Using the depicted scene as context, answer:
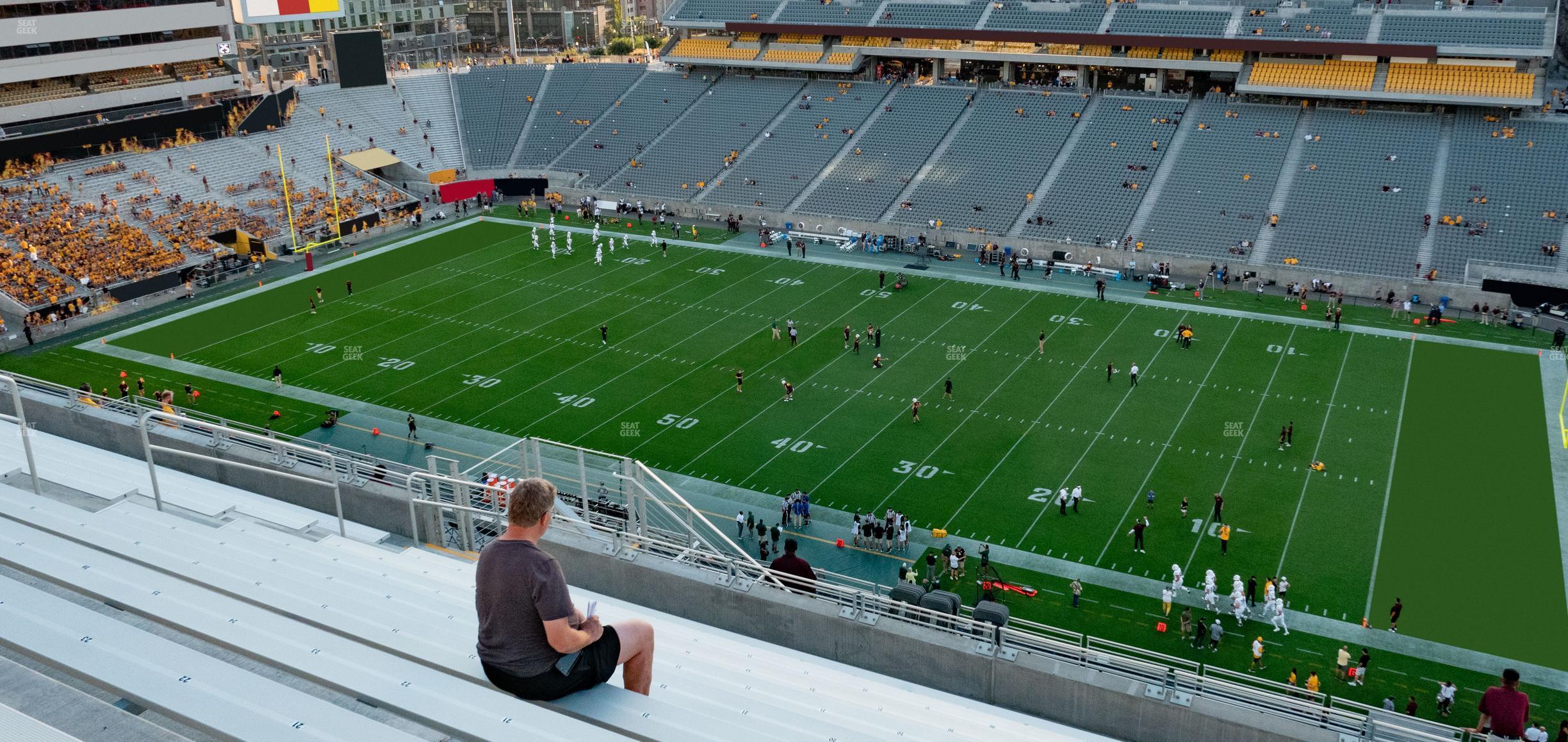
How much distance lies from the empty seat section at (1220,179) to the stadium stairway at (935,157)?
1061cm

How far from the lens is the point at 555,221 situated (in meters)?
55.0

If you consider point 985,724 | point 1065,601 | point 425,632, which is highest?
point 425,632

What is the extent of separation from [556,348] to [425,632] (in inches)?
1173

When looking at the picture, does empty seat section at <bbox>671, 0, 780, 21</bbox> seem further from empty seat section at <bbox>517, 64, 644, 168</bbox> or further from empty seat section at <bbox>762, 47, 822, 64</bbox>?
empty seat section at <bbox>517, 64, 644, 168</bbox>

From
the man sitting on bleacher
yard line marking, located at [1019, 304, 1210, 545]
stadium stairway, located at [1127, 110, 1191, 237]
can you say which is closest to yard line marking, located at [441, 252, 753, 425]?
yard line marking, located at [1019, 304, 1210, 545]

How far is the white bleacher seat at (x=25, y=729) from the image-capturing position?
607 cm

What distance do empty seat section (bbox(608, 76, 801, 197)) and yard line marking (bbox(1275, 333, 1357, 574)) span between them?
103ft

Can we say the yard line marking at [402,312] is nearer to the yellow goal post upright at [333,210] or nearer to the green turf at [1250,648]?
the yellow goal post upright at [333,210]

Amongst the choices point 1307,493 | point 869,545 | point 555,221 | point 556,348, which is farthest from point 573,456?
point 555,221

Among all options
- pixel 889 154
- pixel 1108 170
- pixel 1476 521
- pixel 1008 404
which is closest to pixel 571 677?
pixel 1476 521

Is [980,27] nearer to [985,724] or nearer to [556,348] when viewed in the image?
[556,348]

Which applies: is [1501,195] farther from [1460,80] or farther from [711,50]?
[711,50]

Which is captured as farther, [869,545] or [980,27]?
[980,27]

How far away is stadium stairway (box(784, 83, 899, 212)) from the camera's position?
180 feet
